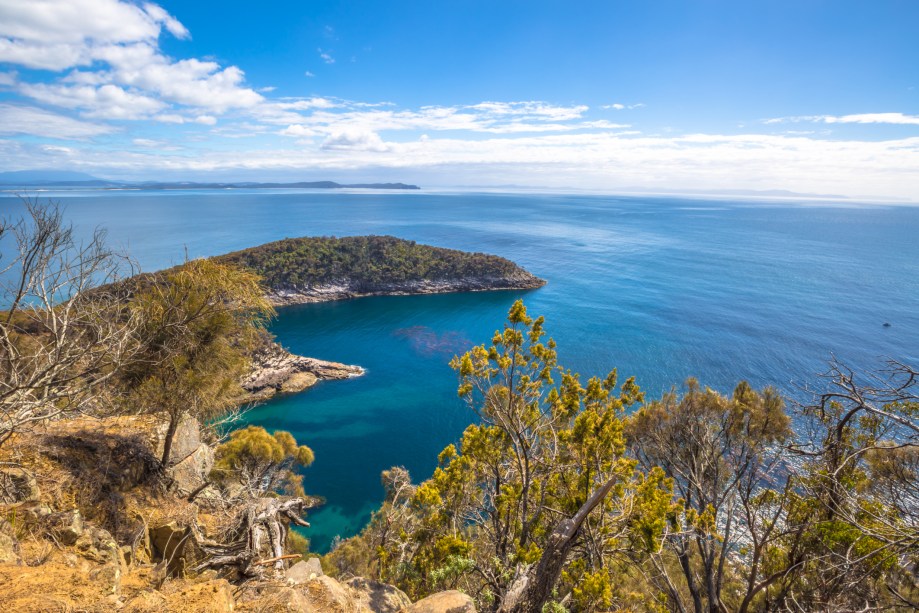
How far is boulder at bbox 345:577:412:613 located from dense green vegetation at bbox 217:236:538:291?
65.6 m

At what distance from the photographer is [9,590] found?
4387mm

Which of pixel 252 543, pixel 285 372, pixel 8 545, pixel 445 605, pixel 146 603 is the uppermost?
pixel 8 545

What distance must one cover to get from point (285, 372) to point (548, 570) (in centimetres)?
3828

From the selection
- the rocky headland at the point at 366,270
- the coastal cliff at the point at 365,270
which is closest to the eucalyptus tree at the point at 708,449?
the rocky headland at the point at 366,270

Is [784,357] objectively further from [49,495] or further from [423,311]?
[49,495]

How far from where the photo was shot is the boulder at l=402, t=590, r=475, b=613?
5938mm

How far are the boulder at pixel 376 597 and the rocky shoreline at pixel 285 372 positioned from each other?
33757 millimetres

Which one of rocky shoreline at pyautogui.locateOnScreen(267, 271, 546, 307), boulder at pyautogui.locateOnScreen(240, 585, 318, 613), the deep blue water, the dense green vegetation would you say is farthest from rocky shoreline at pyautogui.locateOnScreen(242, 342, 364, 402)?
boulder at pyautogui.locateOnScreen(240, 585, 318, 613)

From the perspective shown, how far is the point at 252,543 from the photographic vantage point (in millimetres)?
6535

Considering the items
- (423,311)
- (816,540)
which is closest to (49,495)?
(816,540)

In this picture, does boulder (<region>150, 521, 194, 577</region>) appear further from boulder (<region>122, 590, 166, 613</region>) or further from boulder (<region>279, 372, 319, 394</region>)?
boulder (<region>279, 372, 319, 394</region>)

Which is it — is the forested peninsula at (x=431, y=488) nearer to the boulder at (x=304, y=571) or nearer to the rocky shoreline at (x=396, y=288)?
the boulder at (x=304, y=571)

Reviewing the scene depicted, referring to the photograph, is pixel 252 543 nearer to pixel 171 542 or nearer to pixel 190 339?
pixel 171 542

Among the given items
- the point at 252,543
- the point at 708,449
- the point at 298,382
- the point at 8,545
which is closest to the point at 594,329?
the point at 298,382
